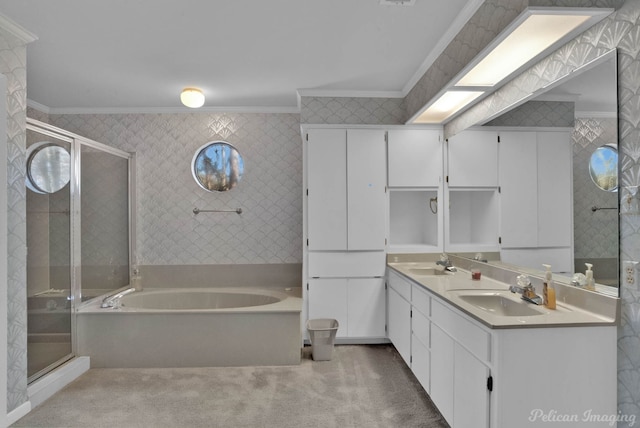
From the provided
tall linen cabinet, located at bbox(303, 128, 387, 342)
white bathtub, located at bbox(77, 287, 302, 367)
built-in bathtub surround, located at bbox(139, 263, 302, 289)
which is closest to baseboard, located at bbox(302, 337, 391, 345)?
tall linen cabinet, located at bbox(303, 128, 387, 342)

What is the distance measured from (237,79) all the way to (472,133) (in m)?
2.11

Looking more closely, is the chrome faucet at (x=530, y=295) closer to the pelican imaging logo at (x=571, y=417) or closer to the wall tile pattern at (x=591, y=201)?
the wall tile pattern at (x=591, y=201)

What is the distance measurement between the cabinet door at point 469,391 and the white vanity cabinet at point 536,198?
72cm

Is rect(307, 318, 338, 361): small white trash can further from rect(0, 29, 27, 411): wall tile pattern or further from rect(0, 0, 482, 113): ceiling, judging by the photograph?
rect(0, 0, 482, 113): ceiling

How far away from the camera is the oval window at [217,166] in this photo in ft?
13.7

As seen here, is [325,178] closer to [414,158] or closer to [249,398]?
[414,158]

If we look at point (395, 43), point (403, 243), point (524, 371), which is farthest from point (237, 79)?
point (524, 371)

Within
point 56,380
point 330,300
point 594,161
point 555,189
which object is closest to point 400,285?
point 330,300

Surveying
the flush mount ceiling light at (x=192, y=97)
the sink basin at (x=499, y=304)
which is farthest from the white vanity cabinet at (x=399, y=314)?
the flush mount ceiling light at (x=192, y=97)

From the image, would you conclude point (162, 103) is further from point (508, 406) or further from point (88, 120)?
point (508, 406)

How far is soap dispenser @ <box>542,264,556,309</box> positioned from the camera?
1829mm

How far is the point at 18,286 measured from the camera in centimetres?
236

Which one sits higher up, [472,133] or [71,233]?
[472,133]

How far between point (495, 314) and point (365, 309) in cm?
171
